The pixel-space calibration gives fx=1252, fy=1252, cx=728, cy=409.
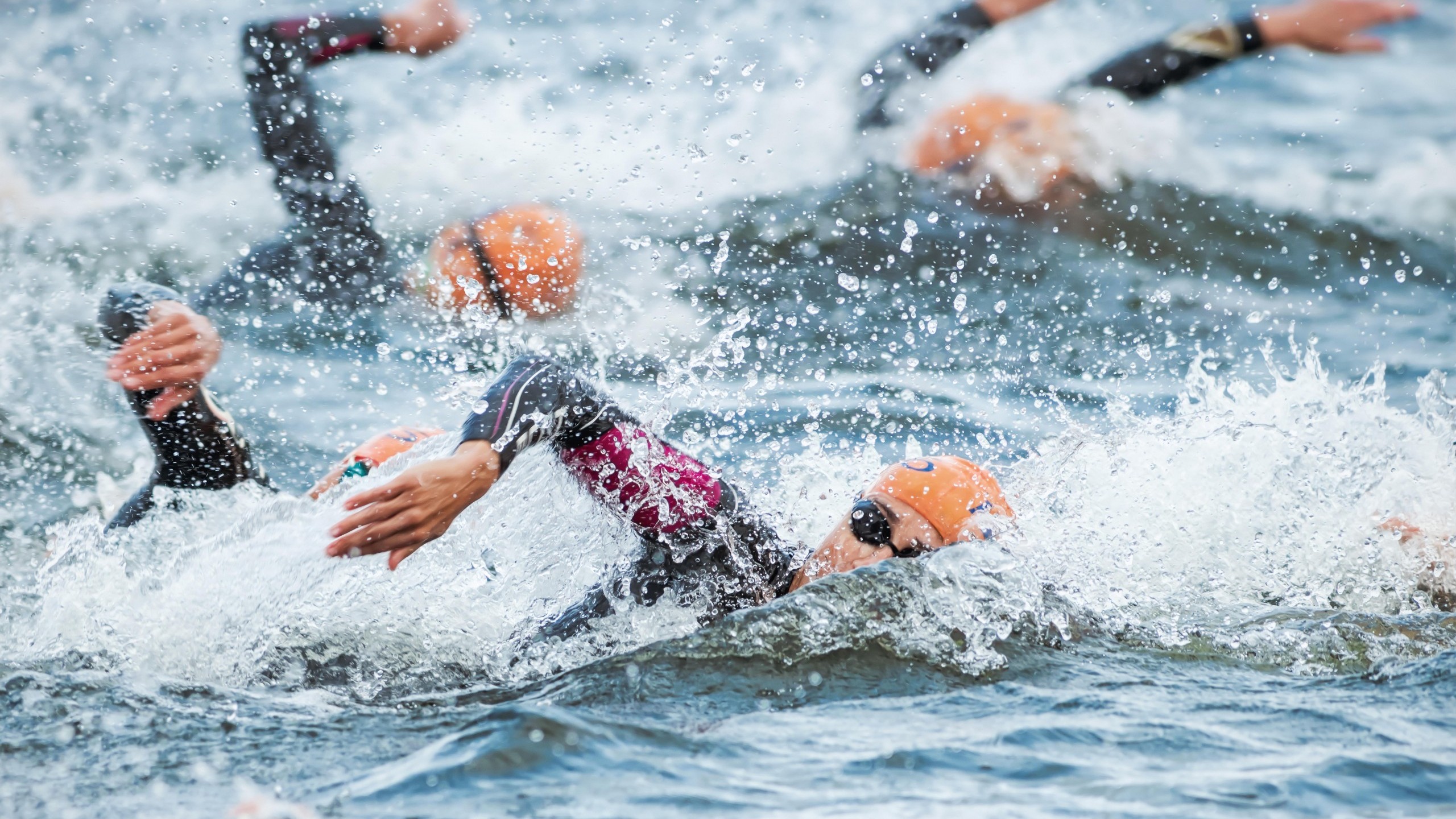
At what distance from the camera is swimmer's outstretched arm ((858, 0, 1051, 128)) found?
10180mm

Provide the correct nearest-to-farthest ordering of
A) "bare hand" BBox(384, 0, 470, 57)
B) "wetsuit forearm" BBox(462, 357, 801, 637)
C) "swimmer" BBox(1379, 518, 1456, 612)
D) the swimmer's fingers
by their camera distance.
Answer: the swimmer's fingers, "wetsuit forearm" BBox(462, 357, 801, 637), "swimmer" BBox(1379, 518, 1456, 612), "bare hand" BBox(384, 0, 470, 57)

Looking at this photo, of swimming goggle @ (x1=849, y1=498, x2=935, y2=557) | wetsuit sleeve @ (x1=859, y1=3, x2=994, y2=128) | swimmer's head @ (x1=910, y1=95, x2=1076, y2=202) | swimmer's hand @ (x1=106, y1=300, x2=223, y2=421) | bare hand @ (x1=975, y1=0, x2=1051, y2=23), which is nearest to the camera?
swimming goggle @ (x1=849, y1=498, x2=935, y2=557)

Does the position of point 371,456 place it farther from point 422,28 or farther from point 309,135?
point 309,135

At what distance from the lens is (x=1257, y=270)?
37.2 feet

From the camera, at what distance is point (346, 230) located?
9.27 metres

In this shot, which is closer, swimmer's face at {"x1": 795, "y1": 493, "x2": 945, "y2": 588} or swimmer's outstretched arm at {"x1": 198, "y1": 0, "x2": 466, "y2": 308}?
swimmer's face at {"x1": 795, "y1": 493, "x2": 945, "y2": 588}

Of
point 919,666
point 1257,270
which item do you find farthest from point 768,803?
point 1257,270

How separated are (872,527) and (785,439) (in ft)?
10.0

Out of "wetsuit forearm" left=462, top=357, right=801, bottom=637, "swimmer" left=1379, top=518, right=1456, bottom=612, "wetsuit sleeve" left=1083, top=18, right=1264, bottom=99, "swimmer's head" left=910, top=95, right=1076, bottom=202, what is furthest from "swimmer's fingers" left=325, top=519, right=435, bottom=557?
"wetsuit sleeve" left=1083, top=18, right=1264, bottom=99

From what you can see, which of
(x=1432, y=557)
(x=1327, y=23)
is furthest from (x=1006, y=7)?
(x=1432, y=557)

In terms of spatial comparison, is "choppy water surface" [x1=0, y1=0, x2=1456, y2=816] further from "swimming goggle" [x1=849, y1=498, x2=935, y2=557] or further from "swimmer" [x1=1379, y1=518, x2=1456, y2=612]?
"swimming goggle" [x1=849, y1=498, x2=935, y2=557]

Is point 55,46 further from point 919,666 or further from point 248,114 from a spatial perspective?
point 919,666

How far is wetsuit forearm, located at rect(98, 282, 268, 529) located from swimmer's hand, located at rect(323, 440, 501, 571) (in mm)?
1938

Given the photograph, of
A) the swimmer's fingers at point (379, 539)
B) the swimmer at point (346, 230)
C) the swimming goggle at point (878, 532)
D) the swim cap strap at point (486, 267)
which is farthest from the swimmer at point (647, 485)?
the swimmer at point (346, 230)
